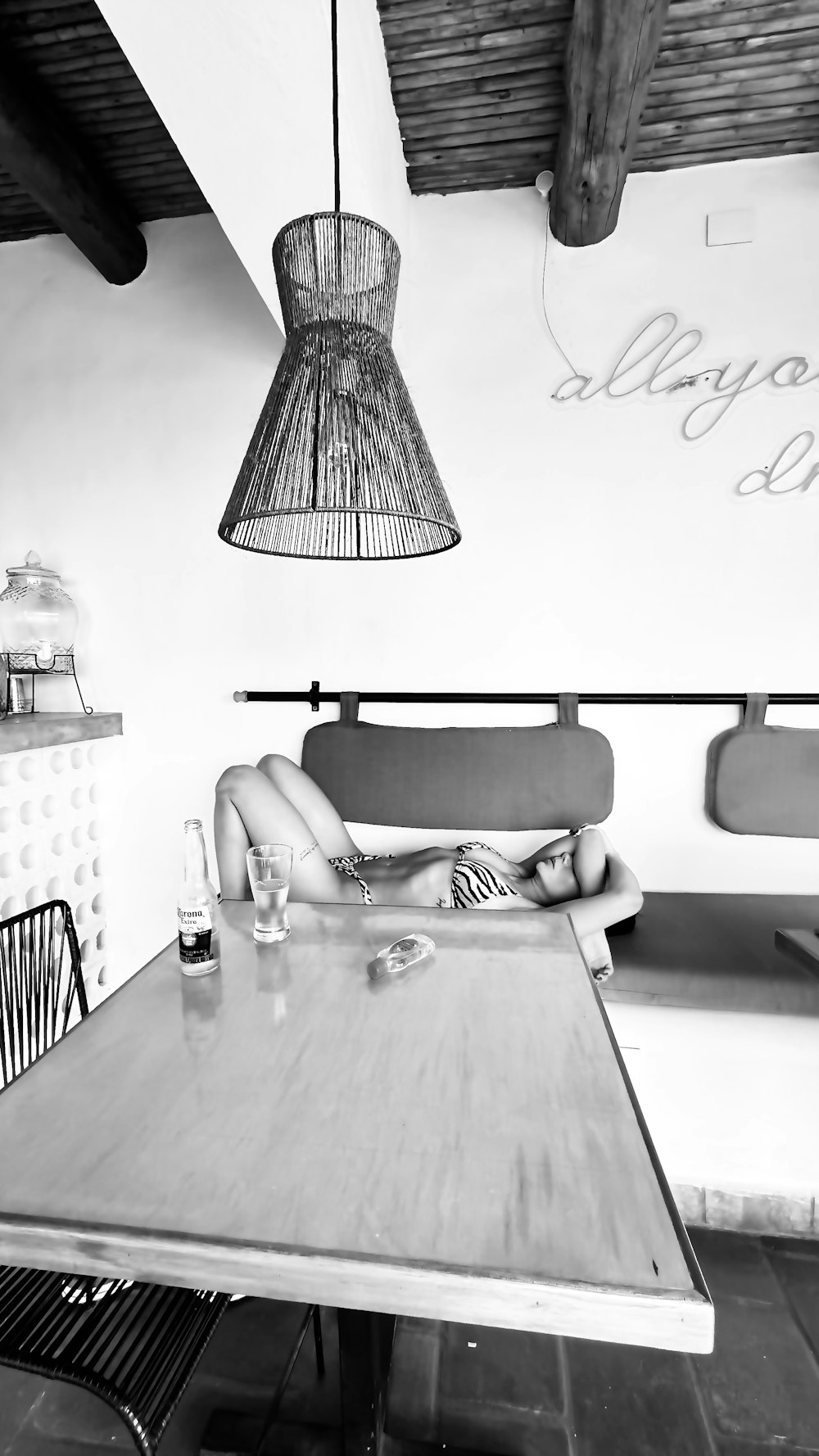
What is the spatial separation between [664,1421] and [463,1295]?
1138 mm

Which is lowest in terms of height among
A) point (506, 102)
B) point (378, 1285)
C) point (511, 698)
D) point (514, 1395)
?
point (514, 1395)

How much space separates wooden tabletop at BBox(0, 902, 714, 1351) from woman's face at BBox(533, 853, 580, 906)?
110cm

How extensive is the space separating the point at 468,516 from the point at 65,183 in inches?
68.2

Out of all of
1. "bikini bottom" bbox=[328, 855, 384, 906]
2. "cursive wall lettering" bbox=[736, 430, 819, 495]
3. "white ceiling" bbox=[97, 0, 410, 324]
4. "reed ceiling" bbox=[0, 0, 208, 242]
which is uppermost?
"reed ceiling" bbox=[0, 0, 208, 242]

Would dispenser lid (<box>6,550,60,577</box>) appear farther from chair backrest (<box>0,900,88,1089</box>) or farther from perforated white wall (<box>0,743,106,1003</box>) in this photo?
chair backrest (<box>0,900,88,1089</box>)

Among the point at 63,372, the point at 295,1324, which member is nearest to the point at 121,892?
the point at 295,1324

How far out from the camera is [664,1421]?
1333 mm

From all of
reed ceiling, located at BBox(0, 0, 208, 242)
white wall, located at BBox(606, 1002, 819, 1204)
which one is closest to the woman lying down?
white wall, located at BBox(606, 1002, 819, 1204)

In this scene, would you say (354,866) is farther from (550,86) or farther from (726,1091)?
(550,86)

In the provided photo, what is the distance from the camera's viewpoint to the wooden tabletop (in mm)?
630

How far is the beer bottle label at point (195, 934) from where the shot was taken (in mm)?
1189

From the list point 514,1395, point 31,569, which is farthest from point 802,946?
point 31,569

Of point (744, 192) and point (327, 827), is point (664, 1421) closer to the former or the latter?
point (327, 827)

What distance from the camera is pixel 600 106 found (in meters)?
1.95
